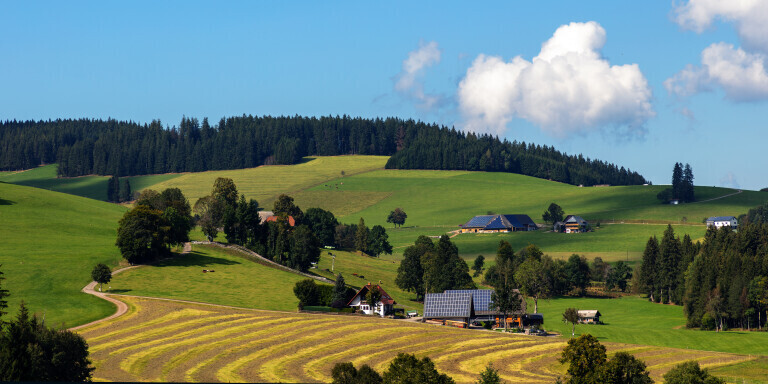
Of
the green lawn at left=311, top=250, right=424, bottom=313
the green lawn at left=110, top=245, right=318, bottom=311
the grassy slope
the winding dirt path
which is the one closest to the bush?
the green lawn at left=311, top=250, right=424, bottom=313

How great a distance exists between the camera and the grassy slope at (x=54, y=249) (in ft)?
355

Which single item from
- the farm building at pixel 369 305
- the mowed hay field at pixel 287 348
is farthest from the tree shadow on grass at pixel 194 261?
the mowed hay field at pixel 287 348

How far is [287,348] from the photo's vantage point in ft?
295

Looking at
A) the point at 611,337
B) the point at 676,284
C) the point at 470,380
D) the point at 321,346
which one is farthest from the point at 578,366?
the point at 676,284

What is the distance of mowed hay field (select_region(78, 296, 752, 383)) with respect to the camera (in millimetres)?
78062

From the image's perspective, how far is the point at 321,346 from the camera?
9212 centimetres

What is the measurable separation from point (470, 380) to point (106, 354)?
37.3 metres

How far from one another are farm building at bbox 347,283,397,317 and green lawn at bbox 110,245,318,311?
10.2 metres

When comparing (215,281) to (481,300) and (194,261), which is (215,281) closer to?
(194,261)

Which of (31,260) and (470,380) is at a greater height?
(31,260)

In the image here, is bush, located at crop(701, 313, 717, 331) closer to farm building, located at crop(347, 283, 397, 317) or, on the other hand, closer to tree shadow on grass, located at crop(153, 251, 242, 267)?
farm building, located at crop(347, 283, 397, 317)

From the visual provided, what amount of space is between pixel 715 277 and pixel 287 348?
90596mm

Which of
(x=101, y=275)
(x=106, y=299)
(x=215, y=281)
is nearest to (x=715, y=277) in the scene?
(x=215, y=281)

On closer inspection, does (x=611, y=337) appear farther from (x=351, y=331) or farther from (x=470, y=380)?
(x=470, y=380)
